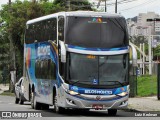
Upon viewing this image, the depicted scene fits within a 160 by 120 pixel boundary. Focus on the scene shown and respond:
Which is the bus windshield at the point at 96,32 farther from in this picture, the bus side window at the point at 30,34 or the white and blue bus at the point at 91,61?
the bus side window at the point at 30,34

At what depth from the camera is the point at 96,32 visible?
2192 cm

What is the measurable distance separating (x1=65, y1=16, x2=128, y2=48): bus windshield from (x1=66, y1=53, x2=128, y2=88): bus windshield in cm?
51

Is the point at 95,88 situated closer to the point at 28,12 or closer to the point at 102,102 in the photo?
the point at 102,102

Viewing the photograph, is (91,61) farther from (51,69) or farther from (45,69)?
(45,69)

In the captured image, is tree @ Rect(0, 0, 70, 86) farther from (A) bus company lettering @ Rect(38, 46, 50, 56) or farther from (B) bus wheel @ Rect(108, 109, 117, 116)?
(B) bus wheel @ Rect(108, 109, 117, 116)

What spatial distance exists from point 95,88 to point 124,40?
2.31 meters

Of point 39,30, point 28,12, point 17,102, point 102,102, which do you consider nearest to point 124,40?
point 102,102

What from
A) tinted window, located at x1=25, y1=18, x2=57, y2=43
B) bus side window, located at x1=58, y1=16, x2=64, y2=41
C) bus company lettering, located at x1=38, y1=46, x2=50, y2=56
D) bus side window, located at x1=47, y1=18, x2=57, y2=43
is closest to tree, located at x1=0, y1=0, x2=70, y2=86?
tinted window, located at x1=25, y1=18, x2=57, y2=43

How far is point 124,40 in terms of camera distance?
72.7ft

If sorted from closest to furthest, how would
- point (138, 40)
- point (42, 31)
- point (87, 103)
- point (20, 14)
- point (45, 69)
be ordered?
point (87, 103) < point (45, 69) < point (42, 31) < point (20, 14) < point (138, 40)

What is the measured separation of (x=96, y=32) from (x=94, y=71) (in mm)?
1557

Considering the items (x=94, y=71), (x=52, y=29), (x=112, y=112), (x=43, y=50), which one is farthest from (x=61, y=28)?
(x=112, y=112)

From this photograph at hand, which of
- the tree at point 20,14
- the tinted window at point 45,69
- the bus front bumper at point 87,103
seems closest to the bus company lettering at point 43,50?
the tinted window at point 45,69

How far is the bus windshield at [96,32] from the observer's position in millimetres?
21703
